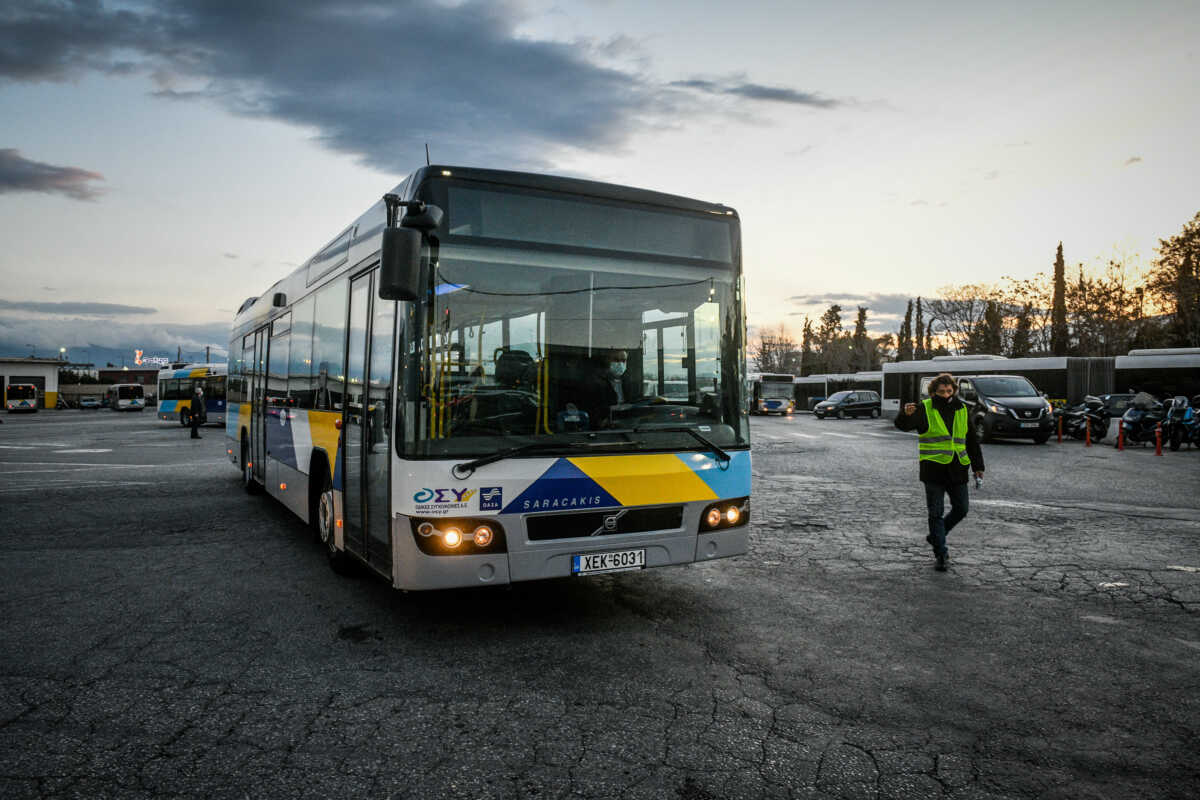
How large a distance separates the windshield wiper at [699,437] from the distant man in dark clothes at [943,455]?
2405 millimetres

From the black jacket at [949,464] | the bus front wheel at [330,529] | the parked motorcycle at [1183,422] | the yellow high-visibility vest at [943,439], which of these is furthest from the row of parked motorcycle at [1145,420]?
the bus front wheel at [330,529]

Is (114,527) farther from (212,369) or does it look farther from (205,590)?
(212,369)

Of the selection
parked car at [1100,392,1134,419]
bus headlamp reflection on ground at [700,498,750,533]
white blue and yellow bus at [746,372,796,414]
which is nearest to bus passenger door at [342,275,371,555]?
bus headlamp reflection on ground at [700,498,750,533]

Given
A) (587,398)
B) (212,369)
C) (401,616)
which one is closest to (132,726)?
(401,616)

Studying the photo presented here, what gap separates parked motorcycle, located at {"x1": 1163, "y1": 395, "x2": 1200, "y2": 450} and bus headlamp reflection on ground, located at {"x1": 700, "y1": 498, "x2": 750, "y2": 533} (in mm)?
19910

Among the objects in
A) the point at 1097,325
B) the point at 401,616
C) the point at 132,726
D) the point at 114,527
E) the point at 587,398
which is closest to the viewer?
the point at 132,726

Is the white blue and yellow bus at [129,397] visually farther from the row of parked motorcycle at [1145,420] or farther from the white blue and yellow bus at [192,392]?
the row of parked motorcycle at [1145,420]

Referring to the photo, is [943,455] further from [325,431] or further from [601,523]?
[325,431]

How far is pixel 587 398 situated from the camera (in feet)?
16.5

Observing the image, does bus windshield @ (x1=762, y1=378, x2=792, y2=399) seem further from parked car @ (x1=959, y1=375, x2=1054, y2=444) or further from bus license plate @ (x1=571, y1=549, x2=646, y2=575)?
bus license plate @ (x1=571, y1=549, x2=646, y2=575)

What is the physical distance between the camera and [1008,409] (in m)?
22.6

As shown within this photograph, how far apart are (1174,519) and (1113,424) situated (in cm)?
2145

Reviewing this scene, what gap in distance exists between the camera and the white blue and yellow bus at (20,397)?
57.4 m

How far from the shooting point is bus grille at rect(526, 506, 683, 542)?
4867 millimetres
